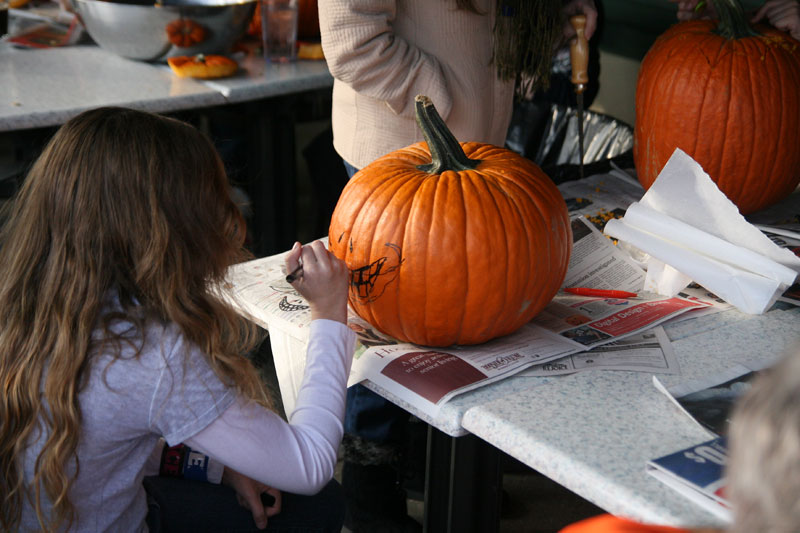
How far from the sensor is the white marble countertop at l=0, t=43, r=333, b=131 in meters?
2.19

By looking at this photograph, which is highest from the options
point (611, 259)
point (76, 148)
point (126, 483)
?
point (76, 148)

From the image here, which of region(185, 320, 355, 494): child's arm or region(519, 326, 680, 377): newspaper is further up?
region(519, 326, 680, 377): newspaper

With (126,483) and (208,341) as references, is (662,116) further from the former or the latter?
(126,483)

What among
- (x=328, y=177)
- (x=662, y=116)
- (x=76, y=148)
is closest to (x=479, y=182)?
(x=76, y=148)

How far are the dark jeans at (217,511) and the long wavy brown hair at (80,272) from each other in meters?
0.24

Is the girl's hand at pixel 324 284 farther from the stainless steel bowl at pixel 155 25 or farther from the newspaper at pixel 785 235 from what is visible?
the stainless steel bowl at pixel 155 25

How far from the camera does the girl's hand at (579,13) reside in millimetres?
1759

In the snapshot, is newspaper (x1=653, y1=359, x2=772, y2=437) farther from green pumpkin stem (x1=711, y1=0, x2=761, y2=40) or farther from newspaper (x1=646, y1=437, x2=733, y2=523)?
green pumpkin stem (x1=711, y1=0, x2=761, y2=40)

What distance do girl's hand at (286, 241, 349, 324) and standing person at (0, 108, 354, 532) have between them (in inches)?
5.2

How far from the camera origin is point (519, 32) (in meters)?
1.71

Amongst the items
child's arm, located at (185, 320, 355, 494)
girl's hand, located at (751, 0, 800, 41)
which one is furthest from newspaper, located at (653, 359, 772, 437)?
girl's hand, located at (751, 0, 800, 41)

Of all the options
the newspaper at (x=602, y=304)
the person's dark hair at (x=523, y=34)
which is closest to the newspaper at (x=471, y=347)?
the newspaper at (x=602, y=304)

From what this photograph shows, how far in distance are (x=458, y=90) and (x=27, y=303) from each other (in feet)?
3.32

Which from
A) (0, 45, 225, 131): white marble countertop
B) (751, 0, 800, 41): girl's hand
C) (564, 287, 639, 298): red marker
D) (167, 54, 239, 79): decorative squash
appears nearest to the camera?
(564, 287, 639, 298): red marker
